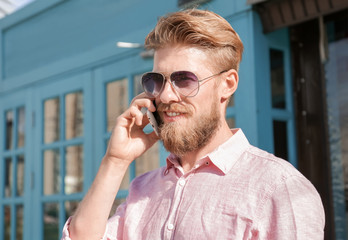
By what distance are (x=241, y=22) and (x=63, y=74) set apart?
2.02 m

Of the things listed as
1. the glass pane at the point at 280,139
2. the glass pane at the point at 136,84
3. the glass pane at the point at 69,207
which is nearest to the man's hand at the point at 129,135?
the glass pane at the point at 280,139

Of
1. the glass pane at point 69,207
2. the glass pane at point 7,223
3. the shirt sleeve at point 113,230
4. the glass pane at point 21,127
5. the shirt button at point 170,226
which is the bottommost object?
the glass pane at point 7,223

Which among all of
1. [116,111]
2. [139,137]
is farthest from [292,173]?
[116,111]

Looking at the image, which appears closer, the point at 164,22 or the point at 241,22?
the point at 164,22

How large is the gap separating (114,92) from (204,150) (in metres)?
2.32

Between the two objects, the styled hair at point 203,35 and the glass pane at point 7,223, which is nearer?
the styled hair at point 203,35

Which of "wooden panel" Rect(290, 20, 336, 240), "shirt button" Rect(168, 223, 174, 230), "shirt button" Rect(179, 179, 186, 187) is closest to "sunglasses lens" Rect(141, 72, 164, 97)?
"shirt button" Rect(179, 179, 186, 187)

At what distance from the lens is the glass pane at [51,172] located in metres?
4.42

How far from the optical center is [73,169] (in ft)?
14.0

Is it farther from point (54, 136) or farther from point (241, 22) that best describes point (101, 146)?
point (241, 22)

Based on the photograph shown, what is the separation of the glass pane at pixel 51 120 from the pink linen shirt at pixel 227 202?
2.85 meters

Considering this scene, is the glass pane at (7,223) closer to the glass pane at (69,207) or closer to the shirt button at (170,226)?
the glass pane at (69,207)

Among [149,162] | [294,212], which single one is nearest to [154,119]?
[294,212]

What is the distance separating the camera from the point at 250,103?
285 cm
